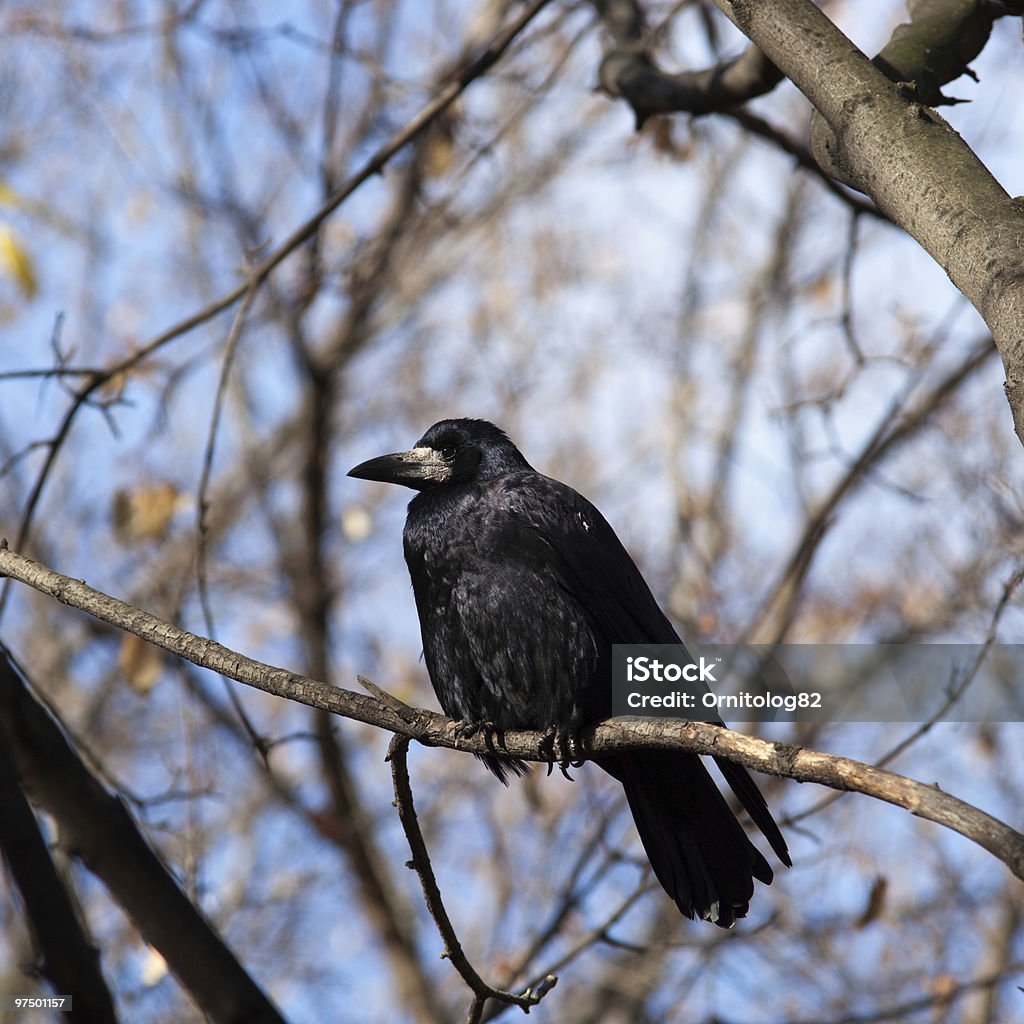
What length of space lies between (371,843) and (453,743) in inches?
219

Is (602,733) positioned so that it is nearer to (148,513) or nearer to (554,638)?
(554,638)

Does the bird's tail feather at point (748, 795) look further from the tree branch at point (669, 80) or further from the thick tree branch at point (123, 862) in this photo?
the tree branch at point (669, 80)

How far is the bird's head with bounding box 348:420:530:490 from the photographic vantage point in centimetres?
392

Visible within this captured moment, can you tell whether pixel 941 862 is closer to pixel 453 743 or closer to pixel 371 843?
pixel 371 843

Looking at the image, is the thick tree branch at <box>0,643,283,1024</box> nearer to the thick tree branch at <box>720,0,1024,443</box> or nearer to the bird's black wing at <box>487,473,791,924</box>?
the bird's black wing at <box>487,473,791,924</box>

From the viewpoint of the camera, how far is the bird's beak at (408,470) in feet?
13.0

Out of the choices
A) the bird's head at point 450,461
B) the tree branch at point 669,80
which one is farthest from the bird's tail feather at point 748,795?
the tree branch at point 669,80

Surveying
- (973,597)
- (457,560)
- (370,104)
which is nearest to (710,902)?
(457,560)

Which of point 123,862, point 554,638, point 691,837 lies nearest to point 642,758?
point 691,837

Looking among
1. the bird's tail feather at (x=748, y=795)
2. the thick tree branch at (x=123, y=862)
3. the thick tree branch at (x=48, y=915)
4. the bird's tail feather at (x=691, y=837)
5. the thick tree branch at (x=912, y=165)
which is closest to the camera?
the thick tree branch at (x=912, y=165)

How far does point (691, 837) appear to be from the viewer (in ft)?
11.2

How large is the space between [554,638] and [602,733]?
0.76 metres

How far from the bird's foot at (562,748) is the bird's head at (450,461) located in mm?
934

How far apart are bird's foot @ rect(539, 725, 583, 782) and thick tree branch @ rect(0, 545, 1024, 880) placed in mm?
30
